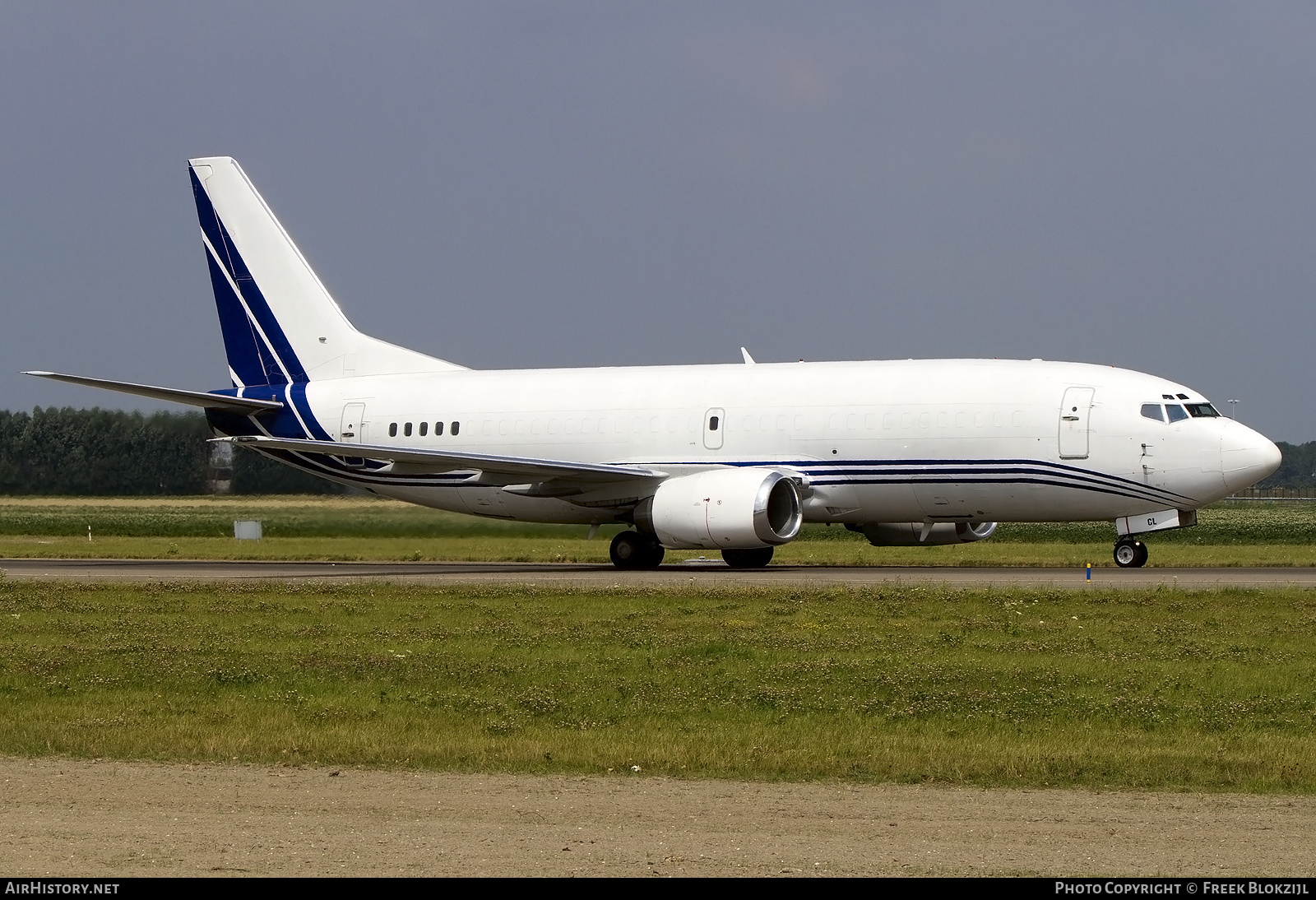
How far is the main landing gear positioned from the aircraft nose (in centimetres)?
234

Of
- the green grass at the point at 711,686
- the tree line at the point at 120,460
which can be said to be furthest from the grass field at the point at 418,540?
the green grass at the point at 711,686

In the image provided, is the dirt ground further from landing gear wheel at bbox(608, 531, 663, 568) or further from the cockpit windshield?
landing gear wheel at bbox(608, 531, 663, 568)

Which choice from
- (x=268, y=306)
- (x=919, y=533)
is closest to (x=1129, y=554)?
(x=919, y=533)

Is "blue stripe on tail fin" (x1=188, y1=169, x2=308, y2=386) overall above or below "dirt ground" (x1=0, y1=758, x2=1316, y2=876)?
above

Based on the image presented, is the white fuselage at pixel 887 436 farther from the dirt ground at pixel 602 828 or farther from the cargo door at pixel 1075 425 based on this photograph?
the dirt ground at pixel 602 828

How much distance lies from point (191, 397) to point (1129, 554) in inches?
781

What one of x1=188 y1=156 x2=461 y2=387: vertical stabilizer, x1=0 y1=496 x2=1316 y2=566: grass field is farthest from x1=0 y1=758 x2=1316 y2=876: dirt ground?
x1=188 y1=156 x2=461 y2=387: vertical stabilizer

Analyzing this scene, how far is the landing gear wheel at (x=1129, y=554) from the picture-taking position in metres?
30.5

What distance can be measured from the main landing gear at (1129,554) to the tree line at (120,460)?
17751mm

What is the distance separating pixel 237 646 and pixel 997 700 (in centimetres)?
856

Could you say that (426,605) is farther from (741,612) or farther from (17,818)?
(17,818)

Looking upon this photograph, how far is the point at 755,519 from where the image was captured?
96.6 feet

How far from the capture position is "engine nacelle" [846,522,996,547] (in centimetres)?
3338
